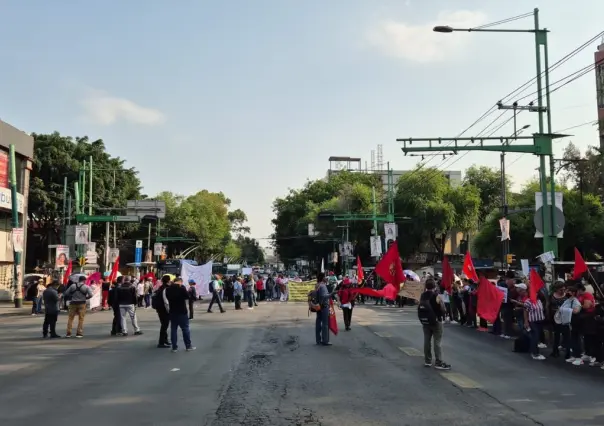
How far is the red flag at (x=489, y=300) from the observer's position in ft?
53.6

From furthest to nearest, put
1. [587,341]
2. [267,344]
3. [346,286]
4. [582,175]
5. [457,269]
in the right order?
[457,269], [582,175], [346,286], [267,344], [587,341]

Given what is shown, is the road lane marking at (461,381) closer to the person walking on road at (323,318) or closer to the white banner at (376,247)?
the person walking on road at (323,318)

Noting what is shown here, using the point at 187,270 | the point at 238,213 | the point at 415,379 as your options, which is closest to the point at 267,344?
the point at 415,379

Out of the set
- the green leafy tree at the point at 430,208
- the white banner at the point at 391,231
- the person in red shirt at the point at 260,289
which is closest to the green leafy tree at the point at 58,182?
the person in red shirt at the point at 260,289

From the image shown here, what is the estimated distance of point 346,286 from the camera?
17.3 metres

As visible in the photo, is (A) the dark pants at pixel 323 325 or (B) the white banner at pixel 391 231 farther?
(B) the white banner at pixel 391 231

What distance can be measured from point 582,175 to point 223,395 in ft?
139

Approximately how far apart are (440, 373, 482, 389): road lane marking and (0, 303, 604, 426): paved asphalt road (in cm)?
2

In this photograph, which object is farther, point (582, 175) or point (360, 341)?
point (582, 175)

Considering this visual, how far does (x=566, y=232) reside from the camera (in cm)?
4600

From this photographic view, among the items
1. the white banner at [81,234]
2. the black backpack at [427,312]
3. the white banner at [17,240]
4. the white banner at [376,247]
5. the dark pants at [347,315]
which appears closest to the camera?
the black backpack at [427,312]

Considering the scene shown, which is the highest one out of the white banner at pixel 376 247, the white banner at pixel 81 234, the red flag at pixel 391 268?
the white banner at pixel 81 234

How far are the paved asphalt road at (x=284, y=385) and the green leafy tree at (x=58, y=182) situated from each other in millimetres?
35496

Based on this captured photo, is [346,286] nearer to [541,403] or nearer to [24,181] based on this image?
[541,403]
